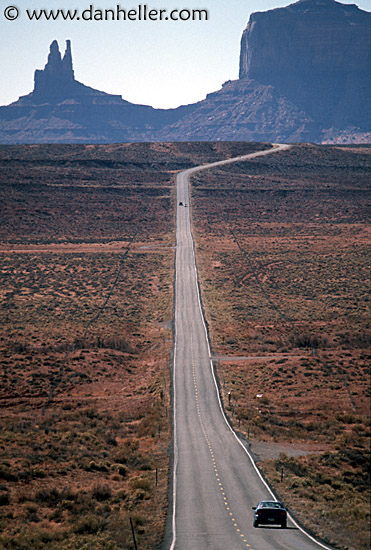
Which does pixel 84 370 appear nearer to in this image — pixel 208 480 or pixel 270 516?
pixel 208 480

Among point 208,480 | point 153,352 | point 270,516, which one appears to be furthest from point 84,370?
point 270,516

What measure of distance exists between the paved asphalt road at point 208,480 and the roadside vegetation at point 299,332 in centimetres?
115

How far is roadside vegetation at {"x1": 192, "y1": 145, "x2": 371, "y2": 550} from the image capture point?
27.8 meters

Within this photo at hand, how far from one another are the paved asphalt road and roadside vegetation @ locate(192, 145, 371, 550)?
1.15m

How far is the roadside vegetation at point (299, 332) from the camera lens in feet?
91.2

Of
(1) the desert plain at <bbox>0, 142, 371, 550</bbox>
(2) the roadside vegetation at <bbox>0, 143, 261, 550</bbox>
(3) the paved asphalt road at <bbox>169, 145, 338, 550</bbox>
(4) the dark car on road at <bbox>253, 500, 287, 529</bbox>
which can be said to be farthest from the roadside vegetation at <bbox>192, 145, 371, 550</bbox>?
(2) the roadside vegetation at <bbox>0, 143, 261, 550</bbox>

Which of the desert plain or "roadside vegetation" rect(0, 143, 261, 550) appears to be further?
the desert plain

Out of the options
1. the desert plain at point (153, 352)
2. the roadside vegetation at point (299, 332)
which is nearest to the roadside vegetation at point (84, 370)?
the desert plain at point (153, 352)

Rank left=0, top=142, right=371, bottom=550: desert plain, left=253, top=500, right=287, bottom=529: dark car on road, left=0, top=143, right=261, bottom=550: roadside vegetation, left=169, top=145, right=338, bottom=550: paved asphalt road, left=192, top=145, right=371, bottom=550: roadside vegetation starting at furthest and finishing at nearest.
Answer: left=192, top=145, right=371, bottom=550: roadside vegetation < left=0, top=142, right=371, bottom=550: desert plain < left=0, top=143, right=261, bottom=550: roadside vegetation < left=253, top=500, right=287, bottom=529: dark car on road < left=169, top=145, right=338, bottom=550: paved asphalt road

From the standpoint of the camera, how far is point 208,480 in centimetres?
2719

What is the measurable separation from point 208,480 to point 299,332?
1195 inches

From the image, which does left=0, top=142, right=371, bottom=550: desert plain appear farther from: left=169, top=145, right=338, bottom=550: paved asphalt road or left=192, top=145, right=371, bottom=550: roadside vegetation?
left=169, top=145, right=338, bottom=550: paved asphalt road

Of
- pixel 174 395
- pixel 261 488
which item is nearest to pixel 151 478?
pixel 261 488

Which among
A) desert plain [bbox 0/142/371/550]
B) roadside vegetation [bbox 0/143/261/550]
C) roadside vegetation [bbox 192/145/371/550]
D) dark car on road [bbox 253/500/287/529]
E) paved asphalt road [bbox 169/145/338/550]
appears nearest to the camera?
paved asphalt road [bbox 169/145/338/550]
